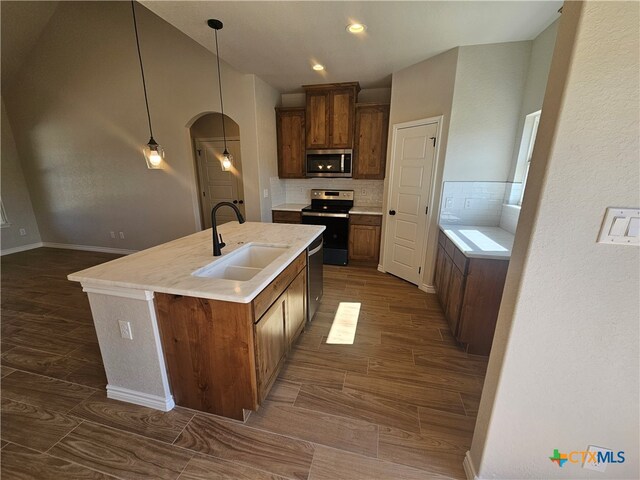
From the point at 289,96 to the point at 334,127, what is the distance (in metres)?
1.02

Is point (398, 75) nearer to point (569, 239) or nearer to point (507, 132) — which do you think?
point (507, 132)

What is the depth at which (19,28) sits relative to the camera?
3871 millimetres

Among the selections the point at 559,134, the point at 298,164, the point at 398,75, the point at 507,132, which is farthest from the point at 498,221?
the point at 298,164

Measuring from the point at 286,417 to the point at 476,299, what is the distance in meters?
1.68

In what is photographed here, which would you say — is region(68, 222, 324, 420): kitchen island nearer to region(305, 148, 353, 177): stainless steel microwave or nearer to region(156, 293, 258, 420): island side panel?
region(156, 293, 258, 420): island side panel

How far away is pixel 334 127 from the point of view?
3893mm

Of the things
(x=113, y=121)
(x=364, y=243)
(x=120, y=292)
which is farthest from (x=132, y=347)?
(x=113, y=121)

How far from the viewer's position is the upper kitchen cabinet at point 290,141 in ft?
13.2

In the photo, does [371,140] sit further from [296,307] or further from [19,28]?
[19,28]

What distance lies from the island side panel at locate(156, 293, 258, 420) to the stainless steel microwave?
3100mm

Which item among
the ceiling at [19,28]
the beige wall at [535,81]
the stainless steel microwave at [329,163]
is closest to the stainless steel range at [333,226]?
the stainless steel microwave at [329,163]

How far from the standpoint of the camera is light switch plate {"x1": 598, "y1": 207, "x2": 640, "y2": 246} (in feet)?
2.78

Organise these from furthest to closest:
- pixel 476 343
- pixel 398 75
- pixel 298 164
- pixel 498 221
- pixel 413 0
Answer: pixel 298 164, pixel 398 75, pixel 498 221, pixel 476 343, pixel 413 0

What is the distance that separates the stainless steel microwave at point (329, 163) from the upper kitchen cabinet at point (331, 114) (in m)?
0.09
